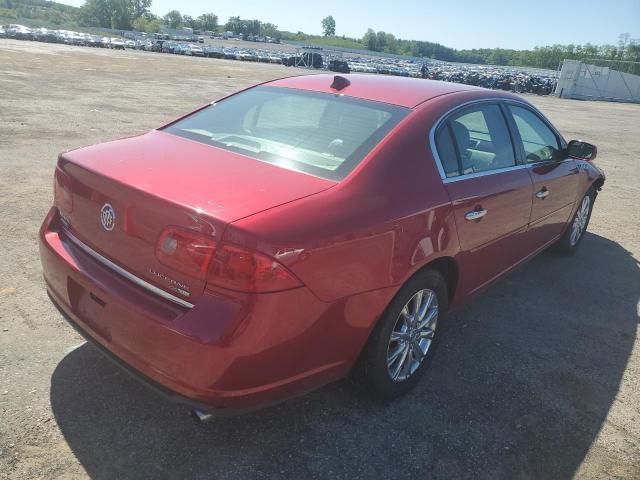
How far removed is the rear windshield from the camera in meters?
2.74

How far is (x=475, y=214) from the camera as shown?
3.18m

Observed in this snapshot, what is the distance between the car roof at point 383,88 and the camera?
321 centimetres

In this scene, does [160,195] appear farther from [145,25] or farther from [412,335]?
[145,25]

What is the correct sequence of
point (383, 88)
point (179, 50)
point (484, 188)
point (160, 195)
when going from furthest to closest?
point (179, 50), point (383, 88), point (484, 188), point (160, 195)

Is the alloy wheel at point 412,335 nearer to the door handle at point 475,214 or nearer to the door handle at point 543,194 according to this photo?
the door handle at point 475,214

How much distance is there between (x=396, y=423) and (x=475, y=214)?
1.31 metres

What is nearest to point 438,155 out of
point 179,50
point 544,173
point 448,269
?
point 448,269

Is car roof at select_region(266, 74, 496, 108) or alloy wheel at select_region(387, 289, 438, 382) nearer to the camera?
alloy wheel at select_region(387, 289, 438, 382)

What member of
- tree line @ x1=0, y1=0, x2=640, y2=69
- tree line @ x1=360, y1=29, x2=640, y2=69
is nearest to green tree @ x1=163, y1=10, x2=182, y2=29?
tree line @ x1=0, y1=0, x2=640, y2=69

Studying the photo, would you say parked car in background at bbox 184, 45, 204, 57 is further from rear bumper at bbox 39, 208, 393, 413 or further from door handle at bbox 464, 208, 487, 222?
rear bumper at bbox 39, 208, 393, 413

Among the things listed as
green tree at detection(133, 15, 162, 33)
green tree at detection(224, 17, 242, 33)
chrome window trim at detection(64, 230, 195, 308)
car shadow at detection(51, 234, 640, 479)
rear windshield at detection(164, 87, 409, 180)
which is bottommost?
car shadow at detection(51, 234, 640, 479)

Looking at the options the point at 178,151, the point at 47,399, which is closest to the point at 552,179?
the point at 178,151

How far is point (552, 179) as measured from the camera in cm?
427

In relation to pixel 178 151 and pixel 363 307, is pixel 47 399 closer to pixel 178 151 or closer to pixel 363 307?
pixel 178 151
